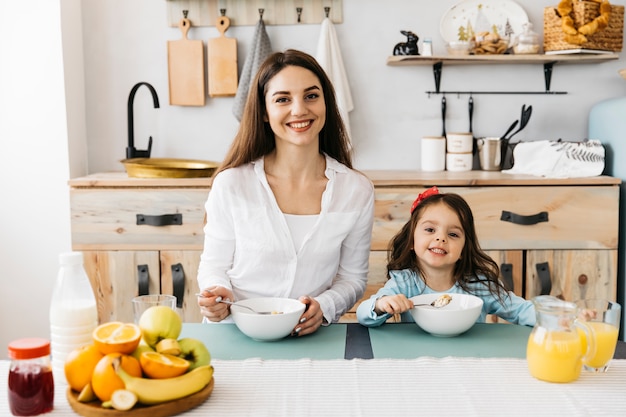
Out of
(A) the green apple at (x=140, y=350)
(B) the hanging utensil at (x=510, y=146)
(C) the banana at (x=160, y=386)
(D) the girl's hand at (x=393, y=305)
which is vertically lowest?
(C) the banana at (x=160, y=386)

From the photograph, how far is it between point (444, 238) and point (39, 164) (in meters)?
1.98

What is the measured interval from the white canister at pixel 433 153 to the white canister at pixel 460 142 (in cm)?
3

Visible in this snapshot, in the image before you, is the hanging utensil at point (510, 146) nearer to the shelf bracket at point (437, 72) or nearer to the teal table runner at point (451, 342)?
the shelf bracket at point (437, 72)

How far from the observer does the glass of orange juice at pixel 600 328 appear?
1165 millimetres

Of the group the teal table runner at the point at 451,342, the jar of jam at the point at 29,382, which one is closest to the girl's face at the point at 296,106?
the teal table runner at the point at 451,342

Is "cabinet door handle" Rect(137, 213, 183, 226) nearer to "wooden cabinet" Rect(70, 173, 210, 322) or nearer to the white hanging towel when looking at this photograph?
"wooden cabinet" Rect(70, 173, 210, 322)

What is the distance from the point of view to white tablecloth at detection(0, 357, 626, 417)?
1.03m

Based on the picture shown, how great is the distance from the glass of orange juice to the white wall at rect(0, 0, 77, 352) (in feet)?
7.65

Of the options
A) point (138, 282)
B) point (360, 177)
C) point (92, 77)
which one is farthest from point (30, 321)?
point (360, 177)

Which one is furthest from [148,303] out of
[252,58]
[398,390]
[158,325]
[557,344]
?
[252,58]

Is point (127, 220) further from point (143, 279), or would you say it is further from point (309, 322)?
point (309, 322)

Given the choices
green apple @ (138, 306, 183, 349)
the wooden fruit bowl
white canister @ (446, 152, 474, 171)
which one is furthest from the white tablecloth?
white canister @ (446, 152, 474, 171)

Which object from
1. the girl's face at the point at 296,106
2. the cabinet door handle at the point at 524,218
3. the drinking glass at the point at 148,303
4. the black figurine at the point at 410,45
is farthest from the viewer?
the black figurine at the point at 410,45

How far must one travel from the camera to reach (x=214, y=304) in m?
1.48
